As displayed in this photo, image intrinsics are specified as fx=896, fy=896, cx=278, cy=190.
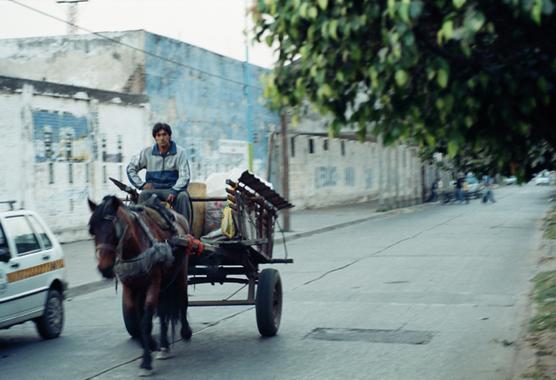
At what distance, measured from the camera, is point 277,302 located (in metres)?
10.6

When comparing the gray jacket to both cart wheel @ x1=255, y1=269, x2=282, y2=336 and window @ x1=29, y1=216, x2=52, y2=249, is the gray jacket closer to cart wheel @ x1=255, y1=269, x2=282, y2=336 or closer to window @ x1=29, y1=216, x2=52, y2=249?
cart wheel @ x1=255, y1=269, x2=282, y2=336

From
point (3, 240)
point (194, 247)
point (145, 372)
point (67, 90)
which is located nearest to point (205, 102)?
point (67, 90)

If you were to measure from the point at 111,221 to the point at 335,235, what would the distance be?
22.1 m

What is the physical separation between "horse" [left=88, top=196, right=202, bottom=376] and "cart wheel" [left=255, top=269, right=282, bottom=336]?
96 centimetres

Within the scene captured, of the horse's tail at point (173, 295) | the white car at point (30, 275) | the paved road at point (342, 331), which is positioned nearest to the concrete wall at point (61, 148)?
the paved road at point (342, 331)

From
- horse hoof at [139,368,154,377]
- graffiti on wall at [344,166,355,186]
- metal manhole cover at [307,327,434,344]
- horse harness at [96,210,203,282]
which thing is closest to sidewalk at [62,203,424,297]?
metal manhole cover at [307,327,434,344]

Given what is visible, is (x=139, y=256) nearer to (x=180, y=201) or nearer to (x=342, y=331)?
(x=180, y=201)

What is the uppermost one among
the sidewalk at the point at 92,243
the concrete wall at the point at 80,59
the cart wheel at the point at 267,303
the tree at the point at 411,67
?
the concrete wall at the point at 80,59

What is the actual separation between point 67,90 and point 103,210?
61.3ft

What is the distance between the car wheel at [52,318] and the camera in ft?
35.0

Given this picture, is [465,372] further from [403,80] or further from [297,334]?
[403,80]

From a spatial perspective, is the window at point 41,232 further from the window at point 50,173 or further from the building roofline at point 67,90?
the window at point 50,173

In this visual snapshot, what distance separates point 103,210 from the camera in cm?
806

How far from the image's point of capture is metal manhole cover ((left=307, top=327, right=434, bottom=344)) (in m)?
10.1
